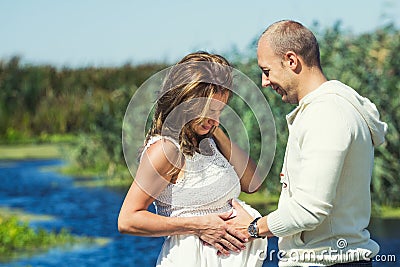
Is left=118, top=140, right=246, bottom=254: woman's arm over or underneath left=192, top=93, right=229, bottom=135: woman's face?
underneath

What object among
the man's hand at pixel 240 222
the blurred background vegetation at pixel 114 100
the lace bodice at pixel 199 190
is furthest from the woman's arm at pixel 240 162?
the blurred background vegetation at pixel 114 100

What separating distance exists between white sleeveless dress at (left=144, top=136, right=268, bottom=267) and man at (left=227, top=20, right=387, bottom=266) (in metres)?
0.27

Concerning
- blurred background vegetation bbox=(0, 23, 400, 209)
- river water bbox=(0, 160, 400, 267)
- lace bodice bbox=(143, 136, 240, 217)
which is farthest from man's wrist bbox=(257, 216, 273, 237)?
blurred background vegetation bbox=(0, 23, 400, 209)

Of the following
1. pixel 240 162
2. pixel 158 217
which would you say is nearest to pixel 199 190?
pixel 158 217

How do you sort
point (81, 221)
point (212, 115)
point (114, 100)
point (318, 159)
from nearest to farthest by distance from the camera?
point (318, 159), point (212, 115), point (81, 221), point (114, 100)

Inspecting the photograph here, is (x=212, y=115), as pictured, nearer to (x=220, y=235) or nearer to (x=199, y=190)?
(x=199, y=190)

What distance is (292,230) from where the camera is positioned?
8.29 ft

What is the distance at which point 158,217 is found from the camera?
2848mm

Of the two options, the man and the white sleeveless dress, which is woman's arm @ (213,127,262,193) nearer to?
the white sleeveless dress

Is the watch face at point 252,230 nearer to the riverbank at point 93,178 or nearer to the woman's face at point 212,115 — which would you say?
the woman's face at point 212,115

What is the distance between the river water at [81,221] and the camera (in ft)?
23.6

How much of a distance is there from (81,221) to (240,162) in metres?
5.95

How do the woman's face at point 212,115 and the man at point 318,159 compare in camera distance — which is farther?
the woman's face at point 212,115

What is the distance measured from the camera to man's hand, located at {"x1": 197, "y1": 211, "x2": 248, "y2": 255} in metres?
2.88
